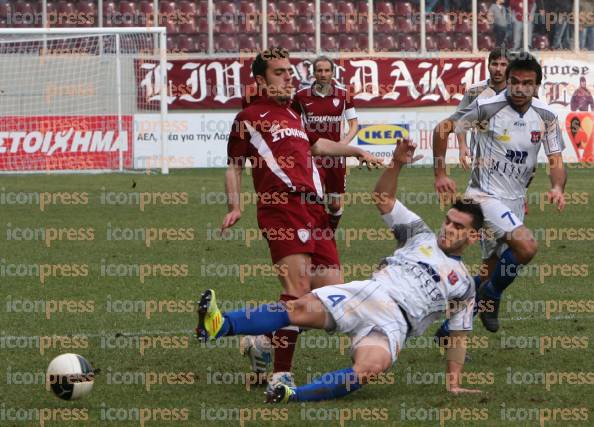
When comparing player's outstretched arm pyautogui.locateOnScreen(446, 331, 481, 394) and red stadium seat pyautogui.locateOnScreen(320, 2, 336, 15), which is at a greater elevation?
red stadium seat pyautogui.locateOnScreen(320, 2, 336, 15)

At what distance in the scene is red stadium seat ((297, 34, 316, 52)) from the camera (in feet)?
104

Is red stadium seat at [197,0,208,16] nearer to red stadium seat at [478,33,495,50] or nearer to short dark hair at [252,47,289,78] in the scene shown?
red stadium seat at [478,33,495,50]

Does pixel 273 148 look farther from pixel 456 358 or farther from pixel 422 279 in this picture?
pixel 456 358

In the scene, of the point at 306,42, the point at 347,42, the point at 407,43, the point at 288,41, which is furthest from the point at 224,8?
the point at 407,43

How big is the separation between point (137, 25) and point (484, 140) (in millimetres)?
23686

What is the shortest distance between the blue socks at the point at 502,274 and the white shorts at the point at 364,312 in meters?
2.08

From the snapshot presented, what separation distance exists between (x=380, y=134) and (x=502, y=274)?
796 inches

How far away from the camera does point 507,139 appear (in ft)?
28.9

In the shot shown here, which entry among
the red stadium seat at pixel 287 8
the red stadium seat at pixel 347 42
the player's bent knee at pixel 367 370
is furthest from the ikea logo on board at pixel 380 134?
the player's bent knee at pixel 367 370

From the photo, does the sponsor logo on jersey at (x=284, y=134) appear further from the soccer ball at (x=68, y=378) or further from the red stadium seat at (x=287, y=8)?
the red stadium seat at (x=287, y=8)

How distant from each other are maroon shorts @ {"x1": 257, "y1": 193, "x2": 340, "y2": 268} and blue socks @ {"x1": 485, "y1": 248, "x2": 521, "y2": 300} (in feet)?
6.12

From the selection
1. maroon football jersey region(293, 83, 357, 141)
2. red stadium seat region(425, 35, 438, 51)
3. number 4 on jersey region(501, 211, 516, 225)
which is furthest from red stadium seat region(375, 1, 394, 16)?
number 4 on jersey region(501, 211, 516, 225)

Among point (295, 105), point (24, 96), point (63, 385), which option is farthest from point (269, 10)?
point (63, 385)

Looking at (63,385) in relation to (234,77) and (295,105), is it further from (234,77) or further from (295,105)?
(234,77)
